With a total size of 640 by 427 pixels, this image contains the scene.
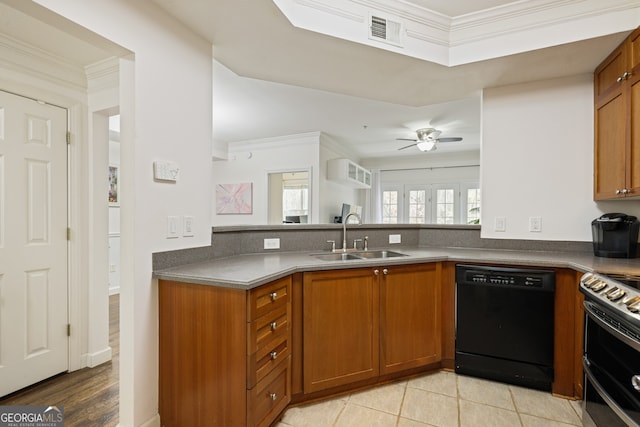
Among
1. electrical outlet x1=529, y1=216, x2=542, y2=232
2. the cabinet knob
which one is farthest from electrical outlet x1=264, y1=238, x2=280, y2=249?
the cabinet knob

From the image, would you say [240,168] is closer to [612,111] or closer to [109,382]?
[109,382]

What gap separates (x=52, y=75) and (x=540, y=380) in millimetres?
3918

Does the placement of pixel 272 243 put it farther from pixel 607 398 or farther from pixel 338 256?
pixel 607 398

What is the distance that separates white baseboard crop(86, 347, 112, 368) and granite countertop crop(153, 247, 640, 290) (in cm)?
136

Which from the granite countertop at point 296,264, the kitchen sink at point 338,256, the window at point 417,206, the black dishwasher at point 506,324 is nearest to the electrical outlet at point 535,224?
the granite countertop at point 296,264

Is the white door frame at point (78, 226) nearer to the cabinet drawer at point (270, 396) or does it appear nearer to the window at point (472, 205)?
the cabinet drawer at point (270, 396)

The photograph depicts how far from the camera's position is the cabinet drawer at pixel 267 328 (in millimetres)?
1447

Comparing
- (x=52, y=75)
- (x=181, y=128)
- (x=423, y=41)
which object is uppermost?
(x=423, y=41)

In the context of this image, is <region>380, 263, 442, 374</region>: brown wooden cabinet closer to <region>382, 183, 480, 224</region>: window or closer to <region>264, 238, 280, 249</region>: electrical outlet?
<region>264, 238, 280, 249</region>: electrical outlet

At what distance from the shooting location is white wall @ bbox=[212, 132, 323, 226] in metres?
5.05

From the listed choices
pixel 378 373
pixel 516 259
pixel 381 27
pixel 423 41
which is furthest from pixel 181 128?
pixel 516 259

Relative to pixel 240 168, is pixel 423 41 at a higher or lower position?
higher

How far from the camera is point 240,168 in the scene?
5.61 metres

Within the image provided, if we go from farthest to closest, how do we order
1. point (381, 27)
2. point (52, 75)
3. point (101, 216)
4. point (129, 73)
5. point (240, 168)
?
point (240, 168)
point (101, 216)
point (52, 75)
point (381, 27)
point (129, 73)
